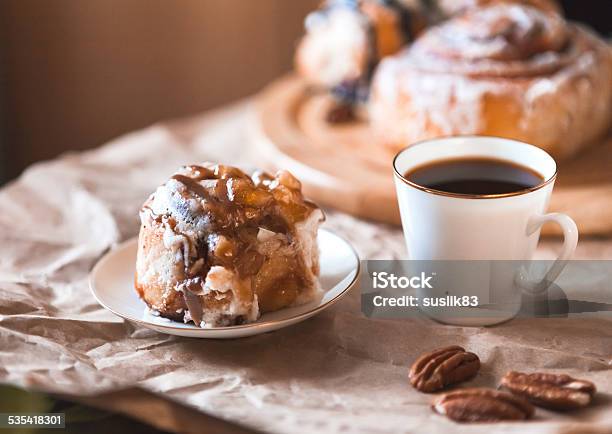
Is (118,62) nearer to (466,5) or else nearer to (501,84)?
(466,5)

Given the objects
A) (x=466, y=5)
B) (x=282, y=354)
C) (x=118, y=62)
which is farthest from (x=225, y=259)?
(x=118, y=62)

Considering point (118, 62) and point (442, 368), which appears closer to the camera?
point (442, 368)

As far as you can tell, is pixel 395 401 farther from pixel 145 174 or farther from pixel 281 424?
pixel 145 174

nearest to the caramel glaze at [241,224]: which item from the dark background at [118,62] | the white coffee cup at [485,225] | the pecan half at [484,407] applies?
the white coffee cup at [485,225]

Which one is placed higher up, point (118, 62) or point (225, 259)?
point (118, 62)

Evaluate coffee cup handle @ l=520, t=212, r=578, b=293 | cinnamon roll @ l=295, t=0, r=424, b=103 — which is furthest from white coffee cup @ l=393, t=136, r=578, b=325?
cinnamon roll @ l=295, t=0, r=424, b=103

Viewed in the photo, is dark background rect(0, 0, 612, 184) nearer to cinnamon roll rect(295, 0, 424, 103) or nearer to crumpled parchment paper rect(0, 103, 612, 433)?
cinnamon roll rect(295, 0, 424, 103)

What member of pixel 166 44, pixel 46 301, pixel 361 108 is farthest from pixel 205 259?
pixel 166 44
